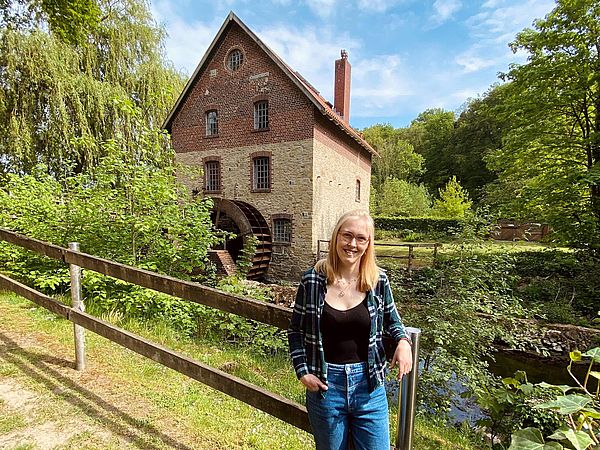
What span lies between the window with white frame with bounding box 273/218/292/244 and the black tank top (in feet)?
42.7

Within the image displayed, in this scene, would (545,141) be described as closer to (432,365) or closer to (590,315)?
(590,315)

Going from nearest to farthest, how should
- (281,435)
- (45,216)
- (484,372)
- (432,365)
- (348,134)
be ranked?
(281,435) < (432,365) < (484,372) < (45,216) < (348,134)

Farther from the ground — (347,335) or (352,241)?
(352,241)

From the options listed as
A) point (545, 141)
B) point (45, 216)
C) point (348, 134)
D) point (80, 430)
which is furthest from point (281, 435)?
point (348, 134)

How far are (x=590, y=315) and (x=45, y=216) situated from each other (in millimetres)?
12360

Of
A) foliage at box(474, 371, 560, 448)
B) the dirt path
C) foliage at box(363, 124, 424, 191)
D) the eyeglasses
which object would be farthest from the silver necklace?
foliage at box(363, 124, 424, 191)

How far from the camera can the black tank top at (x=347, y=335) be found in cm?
140

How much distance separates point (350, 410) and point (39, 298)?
326 centimetres

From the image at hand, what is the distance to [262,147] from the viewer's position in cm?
1477

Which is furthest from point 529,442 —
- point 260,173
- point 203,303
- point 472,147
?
point 472,147

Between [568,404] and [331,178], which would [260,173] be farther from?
[568,404]

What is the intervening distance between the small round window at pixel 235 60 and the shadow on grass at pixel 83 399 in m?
14.2

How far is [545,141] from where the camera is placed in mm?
10695

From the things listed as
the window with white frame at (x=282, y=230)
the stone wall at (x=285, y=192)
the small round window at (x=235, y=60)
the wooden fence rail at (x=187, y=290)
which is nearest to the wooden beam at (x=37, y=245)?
the wooden fence rail at (x=187, y=290)
